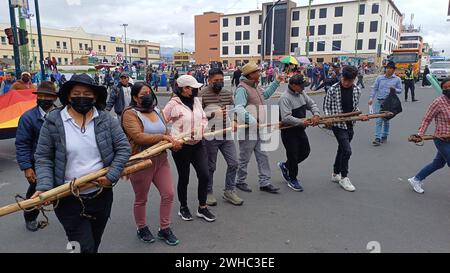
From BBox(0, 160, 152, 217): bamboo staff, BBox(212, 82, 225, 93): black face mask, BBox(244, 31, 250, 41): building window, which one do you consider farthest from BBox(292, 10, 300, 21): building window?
BBox(0, 160, 152, 217): bamboo staff

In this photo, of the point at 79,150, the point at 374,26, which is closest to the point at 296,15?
the point at 374,26

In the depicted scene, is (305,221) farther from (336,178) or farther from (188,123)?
(188,123)

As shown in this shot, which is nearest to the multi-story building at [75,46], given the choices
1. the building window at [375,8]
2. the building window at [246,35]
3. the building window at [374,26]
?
the building window at [246,35]

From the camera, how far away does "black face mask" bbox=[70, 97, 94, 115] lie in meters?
2.41

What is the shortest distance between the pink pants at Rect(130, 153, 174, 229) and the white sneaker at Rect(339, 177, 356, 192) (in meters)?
2.75

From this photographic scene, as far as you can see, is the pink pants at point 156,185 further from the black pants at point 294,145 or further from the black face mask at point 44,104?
the black pants at point 294,145

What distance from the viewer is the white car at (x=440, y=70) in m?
27.1

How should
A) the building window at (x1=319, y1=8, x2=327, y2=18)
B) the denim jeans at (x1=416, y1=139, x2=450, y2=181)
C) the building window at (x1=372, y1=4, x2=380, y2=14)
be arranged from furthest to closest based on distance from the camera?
the building window at (x1=319, y1=8, x2=327, y2=18) → the building window at (x1=372, y1=4, x2=380, y2=14) → the denim jeans at (x1=416, y1=139, x2=450, y2=181)

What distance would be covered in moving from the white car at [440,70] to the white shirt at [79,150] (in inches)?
1175

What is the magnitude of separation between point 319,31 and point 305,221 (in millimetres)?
66817

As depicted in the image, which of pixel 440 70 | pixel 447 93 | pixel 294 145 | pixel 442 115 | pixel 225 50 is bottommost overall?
pixel 294 145

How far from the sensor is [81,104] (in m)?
2.41

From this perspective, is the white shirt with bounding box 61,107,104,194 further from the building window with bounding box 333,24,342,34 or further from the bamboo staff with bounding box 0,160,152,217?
the building window with bounding box 333,24,342,34
